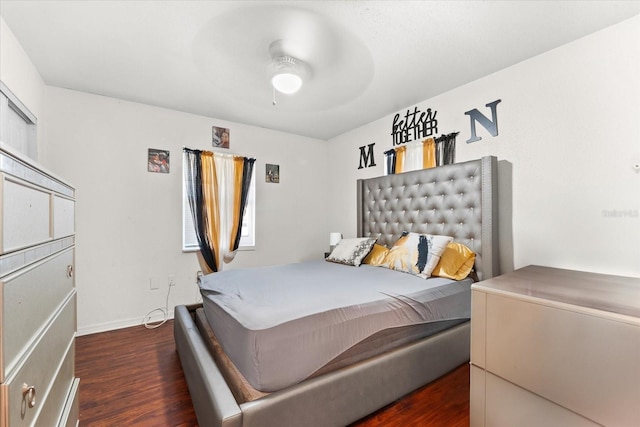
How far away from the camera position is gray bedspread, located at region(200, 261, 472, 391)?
1.24 metres

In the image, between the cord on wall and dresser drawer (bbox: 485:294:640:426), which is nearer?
dresser drawer (bbox: 485:294:640:426)

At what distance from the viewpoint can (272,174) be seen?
3811mm

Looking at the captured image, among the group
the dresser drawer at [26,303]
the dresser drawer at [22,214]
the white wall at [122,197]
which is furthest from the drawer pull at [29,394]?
the white wall at [122,197]

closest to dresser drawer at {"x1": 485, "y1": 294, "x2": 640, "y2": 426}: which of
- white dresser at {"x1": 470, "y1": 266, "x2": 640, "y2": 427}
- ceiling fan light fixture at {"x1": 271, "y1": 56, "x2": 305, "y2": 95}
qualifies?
white dresser at {"x1": 470, "y1": 266, "x2": 640, "y2": 427}

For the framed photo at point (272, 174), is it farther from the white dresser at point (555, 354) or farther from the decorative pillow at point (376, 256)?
the white dresser at point (555, 354)

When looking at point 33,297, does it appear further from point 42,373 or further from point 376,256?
point 376,256

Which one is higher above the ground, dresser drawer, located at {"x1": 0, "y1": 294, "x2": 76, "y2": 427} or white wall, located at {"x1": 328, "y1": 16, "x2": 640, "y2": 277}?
white wall, located at {"x1": 328, "y1": 16, "x2": 640, "y2": 277}

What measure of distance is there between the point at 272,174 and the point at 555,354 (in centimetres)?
Result: 335

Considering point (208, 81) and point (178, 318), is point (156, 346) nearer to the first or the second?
point (178, 318)

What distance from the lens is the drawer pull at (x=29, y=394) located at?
0.73 metres

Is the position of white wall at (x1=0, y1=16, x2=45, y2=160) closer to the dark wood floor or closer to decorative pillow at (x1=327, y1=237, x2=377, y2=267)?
the dark wood floor

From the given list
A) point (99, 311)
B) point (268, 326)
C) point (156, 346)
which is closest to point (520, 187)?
point (268, 326)

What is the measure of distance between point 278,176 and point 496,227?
8.84ft

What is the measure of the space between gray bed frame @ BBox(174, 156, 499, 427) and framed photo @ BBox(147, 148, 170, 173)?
1637mm
